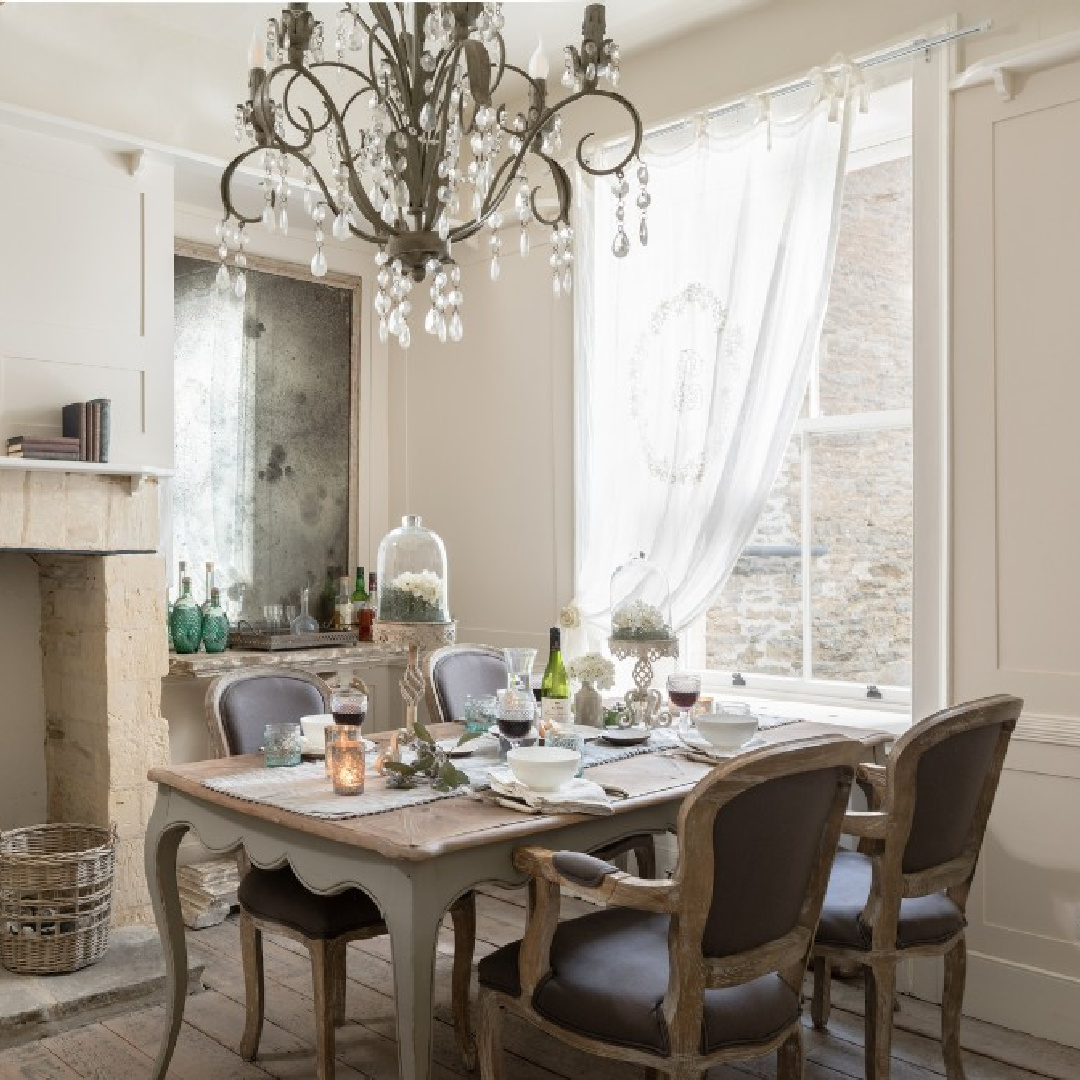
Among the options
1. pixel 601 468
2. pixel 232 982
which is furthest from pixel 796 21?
pixel 232 982

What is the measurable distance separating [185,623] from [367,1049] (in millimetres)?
1821

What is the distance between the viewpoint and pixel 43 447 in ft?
→ 11.8

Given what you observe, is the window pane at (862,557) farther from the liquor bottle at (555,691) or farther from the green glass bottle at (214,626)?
the green glass bottle at (214,626)

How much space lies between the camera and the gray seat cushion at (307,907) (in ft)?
8.48

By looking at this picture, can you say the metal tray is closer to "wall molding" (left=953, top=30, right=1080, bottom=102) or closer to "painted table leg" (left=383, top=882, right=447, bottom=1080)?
"painted table leg" (left=383, top=882, right=447, bottom=1080)

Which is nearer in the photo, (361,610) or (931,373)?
(931,373)

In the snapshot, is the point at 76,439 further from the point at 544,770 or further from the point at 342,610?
the point at 544,770

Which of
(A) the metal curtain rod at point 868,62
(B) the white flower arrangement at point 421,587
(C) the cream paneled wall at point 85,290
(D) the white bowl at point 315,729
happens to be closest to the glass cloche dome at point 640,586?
(B) the white flower arrangement at point 421,587

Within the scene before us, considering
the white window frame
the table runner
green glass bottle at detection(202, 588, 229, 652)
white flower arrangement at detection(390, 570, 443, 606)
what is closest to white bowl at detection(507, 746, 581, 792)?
the table runner

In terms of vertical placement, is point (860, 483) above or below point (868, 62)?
below

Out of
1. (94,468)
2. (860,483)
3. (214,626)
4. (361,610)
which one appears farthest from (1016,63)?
(214,626)

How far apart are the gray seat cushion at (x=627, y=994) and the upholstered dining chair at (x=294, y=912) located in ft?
1.53

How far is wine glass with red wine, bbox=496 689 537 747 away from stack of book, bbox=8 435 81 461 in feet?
5.95

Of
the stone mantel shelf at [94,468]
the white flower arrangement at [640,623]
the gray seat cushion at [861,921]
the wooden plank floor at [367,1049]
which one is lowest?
the wooden plank floor at [367,1049]
